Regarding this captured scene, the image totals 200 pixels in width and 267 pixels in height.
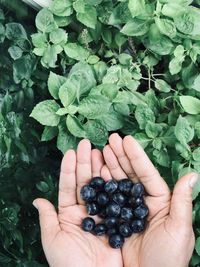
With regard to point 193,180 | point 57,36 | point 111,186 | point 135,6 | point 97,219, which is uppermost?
point 135,6

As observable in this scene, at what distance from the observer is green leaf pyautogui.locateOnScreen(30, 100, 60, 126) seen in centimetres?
134

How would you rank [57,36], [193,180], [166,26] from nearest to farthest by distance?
[193,180], [166,26], [57,36]

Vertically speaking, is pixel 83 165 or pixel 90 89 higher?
pixel 90 89

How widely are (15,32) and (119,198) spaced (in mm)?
582

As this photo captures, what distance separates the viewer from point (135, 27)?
53.9 inches

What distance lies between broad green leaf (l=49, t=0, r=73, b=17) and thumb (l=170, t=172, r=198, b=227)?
545 millimetres

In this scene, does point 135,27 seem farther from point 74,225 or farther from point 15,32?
point 74,225

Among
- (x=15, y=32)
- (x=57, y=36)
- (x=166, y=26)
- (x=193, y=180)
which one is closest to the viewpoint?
(x=193, y=180)

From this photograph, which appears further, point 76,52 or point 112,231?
point 76,52

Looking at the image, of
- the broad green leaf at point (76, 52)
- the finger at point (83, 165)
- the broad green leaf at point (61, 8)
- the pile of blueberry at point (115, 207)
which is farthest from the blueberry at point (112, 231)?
the broad green leaf at point (61, 8)

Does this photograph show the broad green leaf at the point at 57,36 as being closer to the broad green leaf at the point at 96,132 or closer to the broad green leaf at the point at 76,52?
the broad green leaf at the point at 76,52

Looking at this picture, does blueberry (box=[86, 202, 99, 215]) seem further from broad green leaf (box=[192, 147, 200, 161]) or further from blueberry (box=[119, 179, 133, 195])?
broad green leaf (box=[192, 147, 200, 161])

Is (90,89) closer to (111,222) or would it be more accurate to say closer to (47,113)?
(47,113)

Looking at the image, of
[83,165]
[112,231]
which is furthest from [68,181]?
[112,231]
